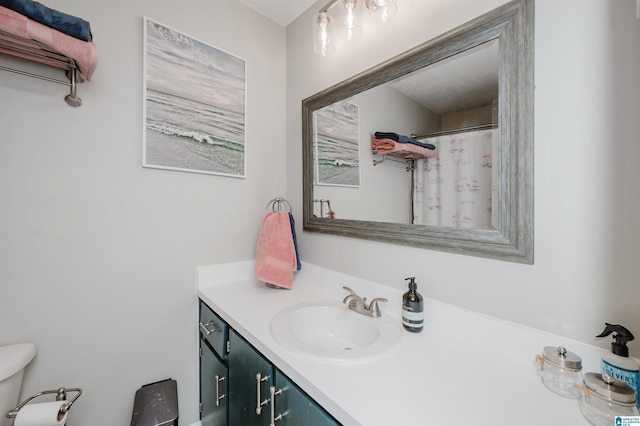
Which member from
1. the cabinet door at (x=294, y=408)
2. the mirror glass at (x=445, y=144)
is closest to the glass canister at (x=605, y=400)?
the mirror glass at (x=445, y=144)

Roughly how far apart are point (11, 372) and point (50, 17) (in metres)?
1.16

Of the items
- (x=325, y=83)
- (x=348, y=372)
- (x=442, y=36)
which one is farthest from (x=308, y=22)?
(x=348, y=372)

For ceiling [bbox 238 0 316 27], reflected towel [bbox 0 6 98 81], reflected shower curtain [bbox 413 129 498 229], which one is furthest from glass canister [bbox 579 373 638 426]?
ceiling [bbox 238 0 316 27]

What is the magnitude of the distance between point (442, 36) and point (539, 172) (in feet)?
1.89

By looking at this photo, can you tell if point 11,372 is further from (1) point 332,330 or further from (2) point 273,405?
(1) point 332,330

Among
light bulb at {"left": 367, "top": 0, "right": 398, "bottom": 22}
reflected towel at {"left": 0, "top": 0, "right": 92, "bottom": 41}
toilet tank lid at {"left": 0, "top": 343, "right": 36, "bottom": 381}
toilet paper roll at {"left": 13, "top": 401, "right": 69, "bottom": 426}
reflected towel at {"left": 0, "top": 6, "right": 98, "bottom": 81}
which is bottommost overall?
toilet paper roll at {"left": 13, "top": 401, "right": 69, "bottom": 426}

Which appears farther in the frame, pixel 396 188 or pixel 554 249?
pixel 396 188

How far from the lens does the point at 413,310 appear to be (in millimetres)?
927

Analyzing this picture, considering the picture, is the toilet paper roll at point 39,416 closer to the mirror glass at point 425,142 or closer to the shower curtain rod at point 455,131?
the mirror glass at point 425,142

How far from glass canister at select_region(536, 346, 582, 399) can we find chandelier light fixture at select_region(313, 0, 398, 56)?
1248mm

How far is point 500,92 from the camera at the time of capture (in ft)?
2.62

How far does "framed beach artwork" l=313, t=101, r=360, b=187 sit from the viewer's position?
130 centimetres

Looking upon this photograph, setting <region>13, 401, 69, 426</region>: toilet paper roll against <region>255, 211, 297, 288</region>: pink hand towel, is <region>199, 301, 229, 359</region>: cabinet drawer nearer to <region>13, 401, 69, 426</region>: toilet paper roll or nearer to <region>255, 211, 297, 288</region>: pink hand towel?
<region>255, 211, 297, 288</region>: pink hand towel

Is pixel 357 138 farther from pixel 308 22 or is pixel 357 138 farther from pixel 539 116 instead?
pixel 308 22
